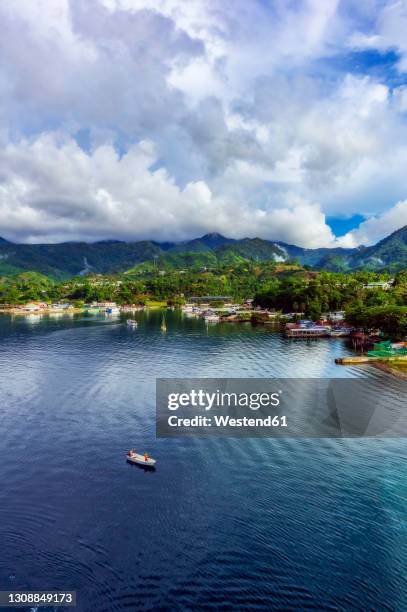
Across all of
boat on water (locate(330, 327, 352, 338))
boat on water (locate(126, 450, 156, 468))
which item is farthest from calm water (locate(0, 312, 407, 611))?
boat on water (locate(330, 327, 352, 338))

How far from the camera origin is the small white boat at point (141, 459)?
3231 cm

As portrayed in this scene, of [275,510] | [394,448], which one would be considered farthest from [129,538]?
[394,448]

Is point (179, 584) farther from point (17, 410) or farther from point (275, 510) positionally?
point (17, 410)

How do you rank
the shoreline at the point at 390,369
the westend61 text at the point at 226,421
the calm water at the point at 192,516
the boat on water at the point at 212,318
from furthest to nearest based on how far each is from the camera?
the boat on water at the point at 212,318, the shoreline at the point at 390,369, the westend61 text at the point at 226,421, the calm water at the point at 192,516

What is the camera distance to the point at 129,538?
23.6m

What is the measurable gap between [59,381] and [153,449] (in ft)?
95.4

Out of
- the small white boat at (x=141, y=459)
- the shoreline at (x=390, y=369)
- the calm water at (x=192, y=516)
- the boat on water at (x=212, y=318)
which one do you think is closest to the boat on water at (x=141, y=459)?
the small white boat at (x=141, y=459)

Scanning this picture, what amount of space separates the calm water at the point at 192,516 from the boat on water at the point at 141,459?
0.62 meters

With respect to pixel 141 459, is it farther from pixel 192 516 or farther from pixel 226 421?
pixel 226 421

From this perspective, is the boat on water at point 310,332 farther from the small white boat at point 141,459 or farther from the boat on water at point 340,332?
the small white boat at point 141,459

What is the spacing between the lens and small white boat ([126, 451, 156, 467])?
106ft

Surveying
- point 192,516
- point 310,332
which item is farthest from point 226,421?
point 310,332

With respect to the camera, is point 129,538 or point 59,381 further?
point 59,381

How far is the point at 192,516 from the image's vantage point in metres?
25.7
